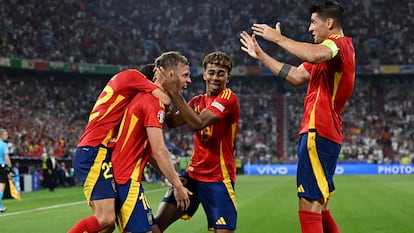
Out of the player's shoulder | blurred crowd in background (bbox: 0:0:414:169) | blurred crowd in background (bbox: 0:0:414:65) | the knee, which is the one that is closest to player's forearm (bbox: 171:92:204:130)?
the player's shoulder

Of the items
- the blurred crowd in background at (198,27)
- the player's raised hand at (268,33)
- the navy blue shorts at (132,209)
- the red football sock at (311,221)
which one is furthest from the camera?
the blurred crowd in background at (198,27)

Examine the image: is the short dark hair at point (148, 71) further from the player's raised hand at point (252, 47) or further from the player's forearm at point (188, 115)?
the player's raised hand at point (252, 47)

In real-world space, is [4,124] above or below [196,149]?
below

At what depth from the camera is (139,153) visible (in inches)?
272

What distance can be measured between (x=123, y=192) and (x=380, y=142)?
4801 cm

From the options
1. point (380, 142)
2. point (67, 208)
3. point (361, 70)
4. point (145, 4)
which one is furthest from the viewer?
point (145, 4)

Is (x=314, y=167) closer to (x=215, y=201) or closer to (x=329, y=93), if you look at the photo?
(x=329, y=93)

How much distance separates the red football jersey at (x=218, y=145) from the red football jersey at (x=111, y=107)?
40.9 inches

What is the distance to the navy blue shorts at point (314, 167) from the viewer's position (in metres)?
6.88

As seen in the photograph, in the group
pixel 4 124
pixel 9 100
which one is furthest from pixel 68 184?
pixel 9 100

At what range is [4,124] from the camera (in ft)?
133

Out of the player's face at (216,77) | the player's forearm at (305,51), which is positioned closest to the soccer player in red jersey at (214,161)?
the player's face at (216,77)

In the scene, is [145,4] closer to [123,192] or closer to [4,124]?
[4,124]

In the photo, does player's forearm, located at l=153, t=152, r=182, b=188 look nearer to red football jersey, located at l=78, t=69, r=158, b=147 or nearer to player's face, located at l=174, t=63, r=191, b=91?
red football jersey, located at l=78, t=69, r=158, b=147
